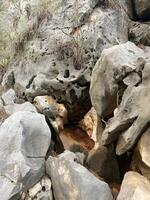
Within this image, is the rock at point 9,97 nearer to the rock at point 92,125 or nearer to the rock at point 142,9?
the rock at point 92,125

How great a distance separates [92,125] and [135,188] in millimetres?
1835

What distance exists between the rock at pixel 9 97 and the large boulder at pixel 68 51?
0.12 metres

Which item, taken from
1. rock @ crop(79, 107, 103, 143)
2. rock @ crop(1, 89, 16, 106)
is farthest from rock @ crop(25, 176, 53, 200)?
rock @ crop(1, 89, 16, 106)

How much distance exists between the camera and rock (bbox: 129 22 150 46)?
7191 millimetres

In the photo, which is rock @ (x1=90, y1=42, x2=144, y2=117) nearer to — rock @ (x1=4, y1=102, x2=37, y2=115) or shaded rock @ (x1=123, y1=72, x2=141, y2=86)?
shaded rock @ (x1=123, y1=72, x2=141, y2=86)

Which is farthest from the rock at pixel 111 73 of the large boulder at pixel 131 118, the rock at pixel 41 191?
the rock at pixel 41 191

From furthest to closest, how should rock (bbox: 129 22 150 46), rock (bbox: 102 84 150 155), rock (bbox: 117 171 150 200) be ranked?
rock (bbox: 129 22 150 46), rock (bbox: 102 84 150 155), rock (bbox: 117 171 150 200)

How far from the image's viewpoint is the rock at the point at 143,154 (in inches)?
186

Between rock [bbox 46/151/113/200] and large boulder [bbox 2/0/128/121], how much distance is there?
151 centimetres

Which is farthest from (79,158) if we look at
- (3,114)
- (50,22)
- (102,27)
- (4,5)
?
(4,5)

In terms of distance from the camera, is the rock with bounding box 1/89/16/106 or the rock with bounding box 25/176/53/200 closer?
the rock with bounding box 25/176/53/200

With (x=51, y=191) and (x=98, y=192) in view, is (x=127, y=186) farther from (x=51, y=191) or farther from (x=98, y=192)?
(x=51, y=191)

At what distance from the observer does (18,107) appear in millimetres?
6285

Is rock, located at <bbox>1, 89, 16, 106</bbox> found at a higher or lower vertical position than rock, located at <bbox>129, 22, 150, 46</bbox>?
lower
